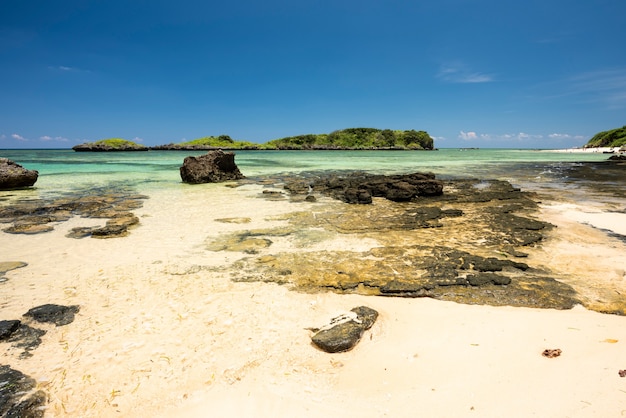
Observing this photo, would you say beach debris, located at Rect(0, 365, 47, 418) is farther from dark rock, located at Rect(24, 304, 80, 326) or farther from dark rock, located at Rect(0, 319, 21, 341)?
dark rock, located at Rect(24, 304, 80, 326)

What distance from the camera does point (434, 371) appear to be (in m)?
3.28

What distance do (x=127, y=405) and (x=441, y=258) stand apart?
5542 mm

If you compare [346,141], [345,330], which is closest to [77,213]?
[345,330]

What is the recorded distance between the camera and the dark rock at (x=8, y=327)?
12.9ft

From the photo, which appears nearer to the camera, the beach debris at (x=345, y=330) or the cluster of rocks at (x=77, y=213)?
the beach debris at (x=345, y=330)

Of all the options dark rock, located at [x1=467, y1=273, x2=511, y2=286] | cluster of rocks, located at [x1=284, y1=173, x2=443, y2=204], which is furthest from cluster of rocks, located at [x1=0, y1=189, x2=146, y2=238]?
dark rock, located at [x1=467, y1=273, x2=511, y2=286]

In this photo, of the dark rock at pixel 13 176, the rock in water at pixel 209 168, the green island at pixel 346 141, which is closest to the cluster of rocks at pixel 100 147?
the green island at pixel 346 141

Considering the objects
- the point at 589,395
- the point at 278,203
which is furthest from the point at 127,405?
the point at 278,203

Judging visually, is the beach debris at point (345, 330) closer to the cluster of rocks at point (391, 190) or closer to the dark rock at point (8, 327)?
the dark rock at point (8, 327)

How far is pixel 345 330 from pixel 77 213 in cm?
1112

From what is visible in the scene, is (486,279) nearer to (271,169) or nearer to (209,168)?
(209,168)

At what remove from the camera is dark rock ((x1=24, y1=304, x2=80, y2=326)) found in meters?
4.35

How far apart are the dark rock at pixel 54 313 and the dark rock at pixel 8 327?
0.21m

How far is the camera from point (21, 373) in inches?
131
